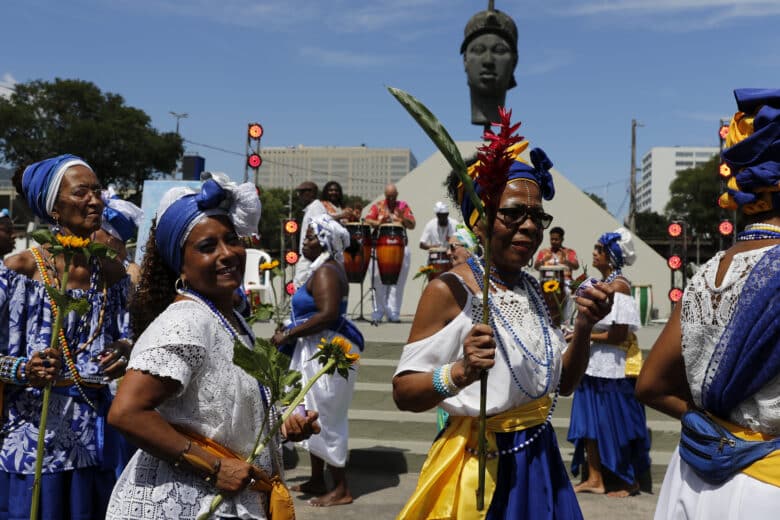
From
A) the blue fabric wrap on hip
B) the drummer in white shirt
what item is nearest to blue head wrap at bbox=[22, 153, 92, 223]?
the blue fabric wrap on hip

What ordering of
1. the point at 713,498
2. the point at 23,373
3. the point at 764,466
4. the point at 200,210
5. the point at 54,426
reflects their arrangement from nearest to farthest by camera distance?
the point at 764,466, the point at 713,498, the point at 200,210, the point at 23,373, the point at 54,426

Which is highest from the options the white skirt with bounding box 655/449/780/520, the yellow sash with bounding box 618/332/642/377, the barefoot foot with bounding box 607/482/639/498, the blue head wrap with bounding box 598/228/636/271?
the blue head wrap with bounding box 598/228/636/271

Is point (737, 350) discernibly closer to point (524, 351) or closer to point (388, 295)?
point (524, 351)

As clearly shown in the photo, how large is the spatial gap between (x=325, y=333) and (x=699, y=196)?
49.9m

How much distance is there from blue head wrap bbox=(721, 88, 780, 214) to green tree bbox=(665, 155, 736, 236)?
156 ft

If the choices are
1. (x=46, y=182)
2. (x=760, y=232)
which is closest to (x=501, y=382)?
(x=760, y=232)

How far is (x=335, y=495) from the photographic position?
259 inches

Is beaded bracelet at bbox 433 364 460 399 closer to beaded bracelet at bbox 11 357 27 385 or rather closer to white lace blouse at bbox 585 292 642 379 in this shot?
beaded bracelet at bbox 11 357 27 385

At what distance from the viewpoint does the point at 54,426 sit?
3.41 meters

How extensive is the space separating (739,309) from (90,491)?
272 centimetres

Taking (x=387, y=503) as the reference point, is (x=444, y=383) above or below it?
above

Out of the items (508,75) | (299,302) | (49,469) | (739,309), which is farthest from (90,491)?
(508,75)

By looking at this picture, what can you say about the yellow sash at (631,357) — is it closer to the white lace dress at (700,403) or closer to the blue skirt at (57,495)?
the white lace dress at (700,403)

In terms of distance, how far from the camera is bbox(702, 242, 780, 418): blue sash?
7.61 feet
